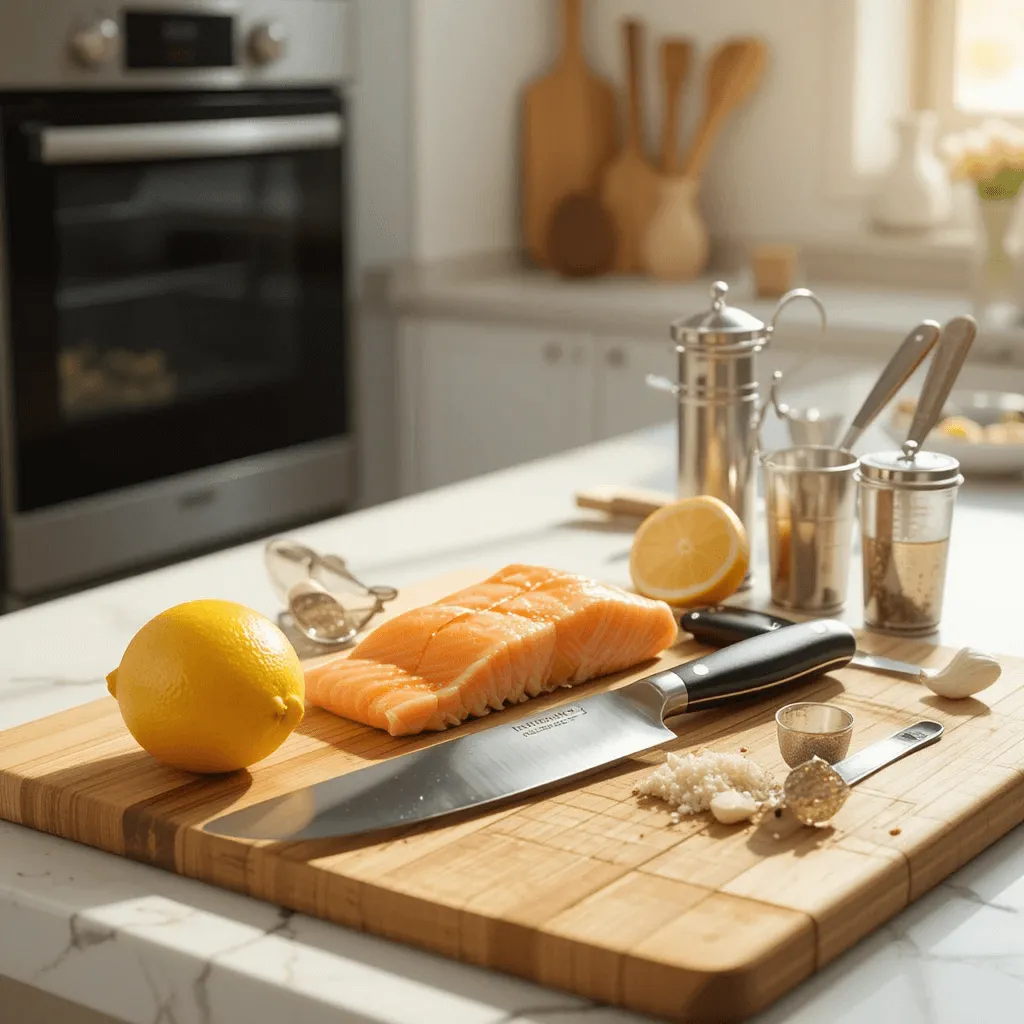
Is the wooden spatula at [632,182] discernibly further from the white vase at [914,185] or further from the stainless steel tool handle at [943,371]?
the stainless steel tool handle at [943,371]

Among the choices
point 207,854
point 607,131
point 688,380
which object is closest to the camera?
point 207,854

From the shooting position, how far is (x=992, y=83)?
3.58 meters

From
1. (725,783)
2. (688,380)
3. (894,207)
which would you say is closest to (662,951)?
(725,783)

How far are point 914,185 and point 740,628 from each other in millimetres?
2458

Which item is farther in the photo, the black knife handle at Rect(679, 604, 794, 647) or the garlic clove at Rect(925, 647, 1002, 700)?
the black knife handle at Rect(679, 604, 794, 647)

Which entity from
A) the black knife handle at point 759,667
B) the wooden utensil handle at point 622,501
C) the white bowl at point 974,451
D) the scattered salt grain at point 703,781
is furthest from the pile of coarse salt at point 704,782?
the white bowl at point 974,451

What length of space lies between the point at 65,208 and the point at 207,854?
75.7 inches

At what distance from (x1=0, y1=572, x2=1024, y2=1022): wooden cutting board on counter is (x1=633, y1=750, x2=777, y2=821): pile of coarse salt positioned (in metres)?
0.01

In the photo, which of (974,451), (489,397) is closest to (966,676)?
(974,451)

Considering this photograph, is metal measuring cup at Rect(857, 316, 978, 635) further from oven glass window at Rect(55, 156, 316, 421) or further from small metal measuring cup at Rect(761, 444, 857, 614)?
oven glass window at Rect(55, 156, 316, 421)

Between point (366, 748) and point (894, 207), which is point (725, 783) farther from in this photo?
point (894, 207)

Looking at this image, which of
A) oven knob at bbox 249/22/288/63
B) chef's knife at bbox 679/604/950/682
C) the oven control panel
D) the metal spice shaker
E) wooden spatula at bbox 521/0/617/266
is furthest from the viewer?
wooden spatula at bbox 521/0/617/266

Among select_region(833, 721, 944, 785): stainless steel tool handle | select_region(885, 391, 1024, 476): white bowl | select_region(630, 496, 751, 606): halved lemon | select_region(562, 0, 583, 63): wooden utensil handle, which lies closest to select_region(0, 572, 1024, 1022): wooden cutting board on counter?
select_region(833, 721, 944, 785): stainless steel tool handle

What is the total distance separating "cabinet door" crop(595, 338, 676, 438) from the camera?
3.19 metres
